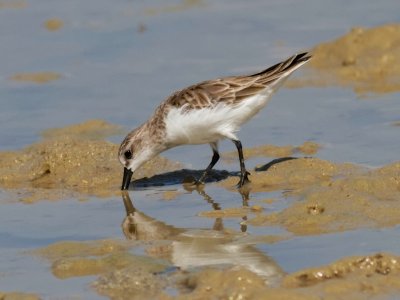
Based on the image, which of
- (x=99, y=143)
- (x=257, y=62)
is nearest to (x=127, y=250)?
(x=99, y=143)

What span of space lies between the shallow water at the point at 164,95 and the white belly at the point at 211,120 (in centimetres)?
55

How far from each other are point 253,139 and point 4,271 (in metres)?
4.67

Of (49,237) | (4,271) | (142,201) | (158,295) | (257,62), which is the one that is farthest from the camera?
(257,62)

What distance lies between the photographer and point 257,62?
52.5 feet

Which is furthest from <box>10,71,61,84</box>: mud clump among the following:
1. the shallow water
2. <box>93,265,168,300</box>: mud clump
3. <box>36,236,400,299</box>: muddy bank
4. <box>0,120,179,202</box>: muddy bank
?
<box>93,265,168,300</box>: mud clump

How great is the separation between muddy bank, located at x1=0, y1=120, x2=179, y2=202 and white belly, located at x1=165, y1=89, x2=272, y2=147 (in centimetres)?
75

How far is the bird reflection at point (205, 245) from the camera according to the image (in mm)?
9023

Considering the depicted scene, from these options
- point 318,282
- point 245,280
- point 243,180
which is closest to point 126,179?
point 243,180

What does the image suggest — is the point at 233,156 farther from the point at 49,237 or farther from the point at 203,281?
the point at 203,281

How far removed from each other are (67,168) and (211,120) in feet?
5.76

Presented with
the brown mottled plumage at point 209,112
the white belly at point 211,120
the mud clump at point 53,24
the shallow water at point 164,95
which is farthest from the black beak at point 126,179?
the mud clump at point 53,24

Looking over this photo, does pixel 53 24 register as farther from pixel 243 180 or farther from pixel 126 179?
pixel 243 180

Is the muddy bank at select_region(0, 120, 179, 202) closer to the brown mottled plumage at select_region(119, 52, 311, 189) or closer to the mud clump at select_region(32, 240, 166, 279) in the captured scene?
the brown mottled plumage at select_region(119, 52, 311, 189)

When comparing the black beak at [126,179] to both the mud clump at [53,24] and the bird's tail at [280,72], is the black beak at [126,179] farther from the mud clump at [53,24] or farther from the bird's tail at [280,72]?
the mud clump at [53,24]
